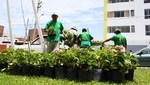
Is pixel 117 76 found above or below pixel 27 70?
below

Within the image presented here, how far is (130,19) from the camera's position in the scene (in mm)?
53594

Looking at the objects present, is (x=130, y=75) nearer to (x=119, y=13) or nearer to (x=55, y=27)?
(x=55, y=27)

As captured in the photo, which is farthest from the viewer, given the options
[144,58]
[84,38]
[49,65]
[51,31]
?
[144,58]

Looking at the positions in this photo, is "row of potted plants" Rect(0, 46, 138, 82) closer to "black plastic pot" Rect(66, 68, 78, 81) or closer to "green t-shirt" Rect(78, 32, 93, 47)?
"black plastic pot" Rect(66, 68, 78, 81)

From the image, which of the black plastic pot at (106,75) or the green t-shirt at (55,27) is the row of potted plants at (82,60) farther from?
the green t-shirt at (55,27)

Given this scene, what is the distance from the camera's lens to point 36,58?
32.0 ft

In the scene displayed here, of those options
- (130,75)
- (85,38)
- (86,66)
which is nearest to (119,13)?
(85,38)

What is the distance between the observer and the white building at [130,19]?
5131 centimetres

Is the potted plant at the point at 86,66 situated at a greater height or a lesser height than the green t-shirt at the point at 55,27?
lesser

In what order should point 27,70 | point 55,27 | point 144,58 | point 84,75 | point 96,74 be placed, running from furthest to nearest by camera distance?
point 144,58 → point 55,27 → point 27,70 → point 96,74 → point 84,75

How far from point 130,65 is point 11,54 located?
11.4ft

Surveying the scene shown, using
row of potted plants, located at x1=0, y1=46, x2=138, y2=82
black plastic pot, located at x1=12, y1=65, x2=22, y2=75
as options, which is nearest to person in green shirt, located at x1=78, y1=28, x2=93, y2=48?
row of potted plants, located at x1=0, y1=46, x2=138, y2=82

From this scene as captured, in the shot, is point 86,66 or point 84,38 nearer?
point 86,66

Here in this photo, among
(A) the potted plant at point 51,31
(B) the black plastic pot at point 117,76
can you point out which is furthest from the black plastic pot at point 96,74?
(A) the potted plant at point 51,31
